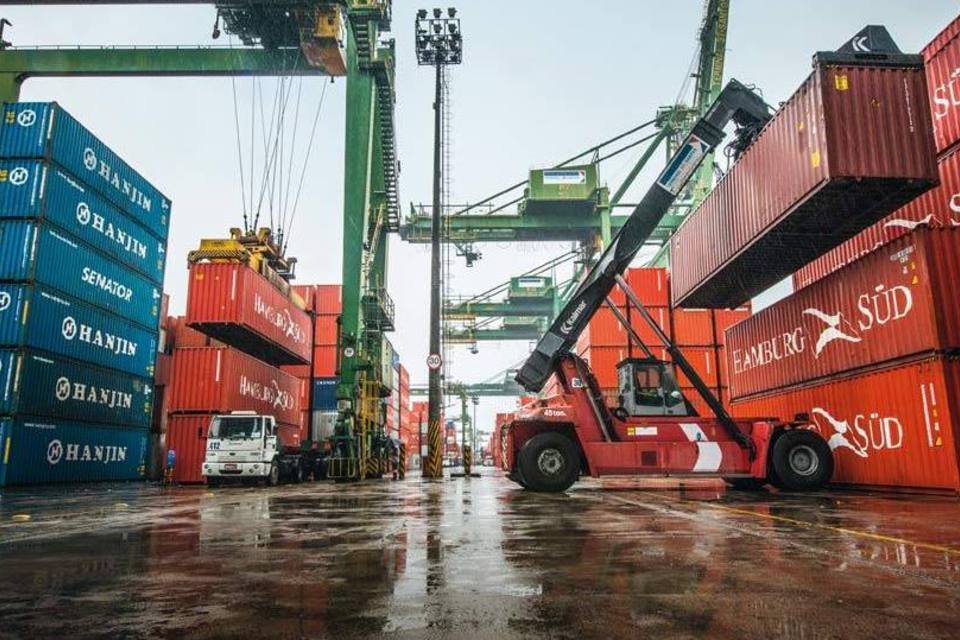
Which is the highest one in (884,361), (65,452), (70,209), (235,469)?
(70,209)

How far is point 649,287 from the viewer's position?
23.6 meters

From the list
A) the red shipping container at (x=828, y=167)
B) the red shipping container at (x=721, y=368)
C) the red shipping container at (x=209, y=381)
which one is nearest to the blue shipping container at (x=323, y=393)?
the red shipping container at (x=209, y=381)

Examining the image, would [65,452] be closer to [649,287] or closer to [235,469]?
[235,469]

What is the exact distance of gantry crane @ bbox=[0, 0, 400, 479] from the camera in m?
20.4

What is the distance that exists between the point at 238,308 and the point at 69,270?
15.5 ft

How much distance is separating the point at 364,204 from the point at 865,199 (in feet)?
48.4

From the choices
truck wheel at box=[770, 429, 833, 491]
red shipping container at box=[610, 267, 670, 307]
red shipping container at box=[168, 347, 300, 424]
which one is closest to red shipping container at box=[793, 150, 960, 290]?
truck wheel at box=[770, 429, 833, 491]

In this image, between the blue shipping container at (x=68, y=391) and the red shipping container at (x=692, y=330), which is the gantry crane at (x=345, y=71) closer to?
the blue shipping container at (x=68, y=391)

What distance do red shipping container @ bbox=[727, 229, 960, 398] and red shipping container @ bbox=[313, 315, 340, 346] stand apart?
1897 centimetres

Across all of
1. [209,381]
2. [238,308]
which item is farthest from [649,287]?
[209,381]

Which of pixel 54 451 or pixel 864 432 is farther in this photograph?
pixel 54 451

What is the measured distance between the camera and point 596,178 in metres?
34.2

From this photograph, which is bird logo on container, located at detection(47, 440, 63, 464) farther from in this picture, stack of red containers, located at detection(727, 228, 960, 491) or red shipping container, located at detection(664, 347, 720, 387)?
red shipping container, located at detection(664, 347, 720, 387)

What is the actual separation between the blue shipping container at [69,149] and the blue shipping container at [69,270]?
2.12 m
